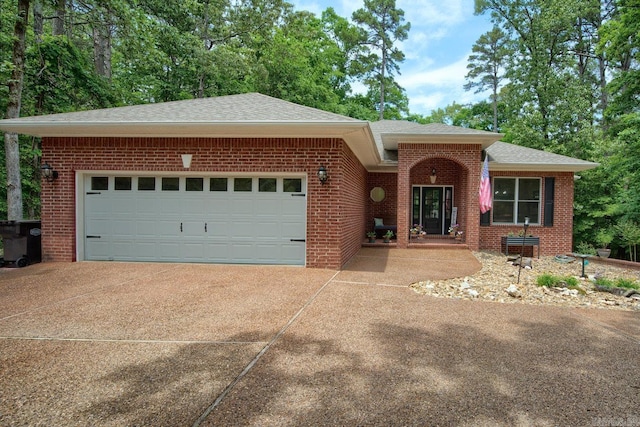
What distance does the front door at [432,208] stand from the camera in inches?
539

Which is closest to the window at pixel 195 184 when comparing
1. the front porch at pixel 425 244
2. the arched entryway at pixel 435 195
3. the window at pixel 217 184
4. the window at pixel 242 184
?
the window at pixel 217 184

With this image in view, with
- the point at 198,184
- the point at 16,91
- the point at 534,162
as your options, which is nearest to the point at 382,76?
the point at 534,162

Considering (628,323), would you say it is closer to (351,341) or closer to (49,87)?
(351,341)

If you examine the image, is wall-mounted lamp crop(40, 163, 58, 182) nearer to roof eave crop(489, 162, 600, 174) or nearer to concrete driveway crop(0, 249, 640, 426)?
concrete driveway crop(0, 249, 640, 426)

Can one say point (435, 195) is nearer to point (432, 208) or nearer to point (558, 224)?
point (432, 208)

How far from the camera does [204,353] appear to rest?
3.26m

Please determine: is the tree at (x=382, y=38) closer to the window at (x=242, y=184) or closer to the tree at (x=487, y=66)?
the tree at (x=487, y=66)

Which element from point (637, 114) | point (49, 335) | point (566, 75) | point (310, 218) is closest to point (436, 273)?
point (310, 218)

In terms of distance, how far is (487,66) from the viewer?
29750 millimetres

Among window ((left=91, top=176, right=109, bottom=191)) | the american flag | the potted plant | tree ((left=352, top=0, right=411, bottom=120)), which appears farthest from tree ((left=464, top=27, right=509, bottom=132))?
window ((left=91, top=176, right=109, bottom=191))

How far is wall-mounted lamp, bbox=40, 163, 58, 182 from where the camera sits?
7.70 m

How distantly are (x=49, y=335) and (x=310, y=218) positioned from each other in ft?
15.9

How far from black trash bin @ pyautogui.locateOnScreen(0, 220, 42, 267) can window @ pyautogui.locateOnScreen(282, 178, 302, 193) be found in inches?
231

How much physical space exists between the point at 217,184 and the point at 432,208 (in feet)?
30.0
